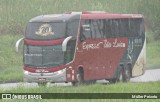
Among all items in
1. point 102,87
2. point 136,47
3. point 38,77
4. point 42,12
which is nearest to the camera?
point 102,87

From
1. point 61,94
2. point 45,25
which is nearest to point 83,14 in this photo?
point 45,25

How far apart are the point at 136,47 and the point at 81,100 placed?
1564cm

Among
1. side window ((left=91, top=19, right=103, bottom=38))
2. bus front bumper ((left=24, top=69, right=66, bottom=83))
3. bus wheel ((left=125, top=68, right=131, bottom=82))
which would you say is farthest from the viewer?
bus wheel ((left=125, top=68, right=131, bottom=82))

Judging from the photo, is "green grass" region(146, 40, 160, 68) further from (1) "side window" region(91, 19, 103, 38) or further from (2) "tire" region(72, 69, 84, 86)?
(2) "tire" region(72, 69, 84, 86)

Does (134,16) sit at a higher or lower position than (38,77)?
higher

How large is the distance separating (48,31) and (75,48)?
4.60 feet

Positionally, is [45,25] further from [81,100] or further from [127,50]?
[81,100]

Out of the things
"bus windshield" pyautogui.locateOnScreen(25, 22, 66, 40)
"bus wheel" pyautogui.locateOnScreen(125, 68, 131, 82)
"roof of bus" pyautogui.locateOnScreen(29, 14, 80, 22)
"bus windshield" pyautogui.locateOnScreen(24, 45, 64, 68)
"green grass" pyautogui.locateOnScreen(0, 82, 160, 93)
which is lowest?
"bus wheel" pyautogui.locateOnScreen(125, 68, 131, 82)

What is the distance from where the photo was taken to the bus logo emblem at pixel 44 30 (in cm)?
2789

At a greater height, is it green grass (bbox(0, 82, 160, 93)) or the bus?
the bus

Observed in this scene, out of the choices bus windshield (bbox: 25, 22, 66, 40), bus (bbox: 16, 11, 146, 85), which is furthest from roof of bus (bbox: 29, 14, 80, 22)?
bus windshield (bbox: 25, 22, 66, 40)

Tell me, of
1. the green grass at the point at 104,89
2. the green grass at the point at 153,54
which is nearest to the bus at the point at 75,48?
the green grass at the point at 104,89

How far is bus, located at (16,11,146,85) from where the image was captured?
2762cm

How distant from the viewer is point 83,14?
29.2m
